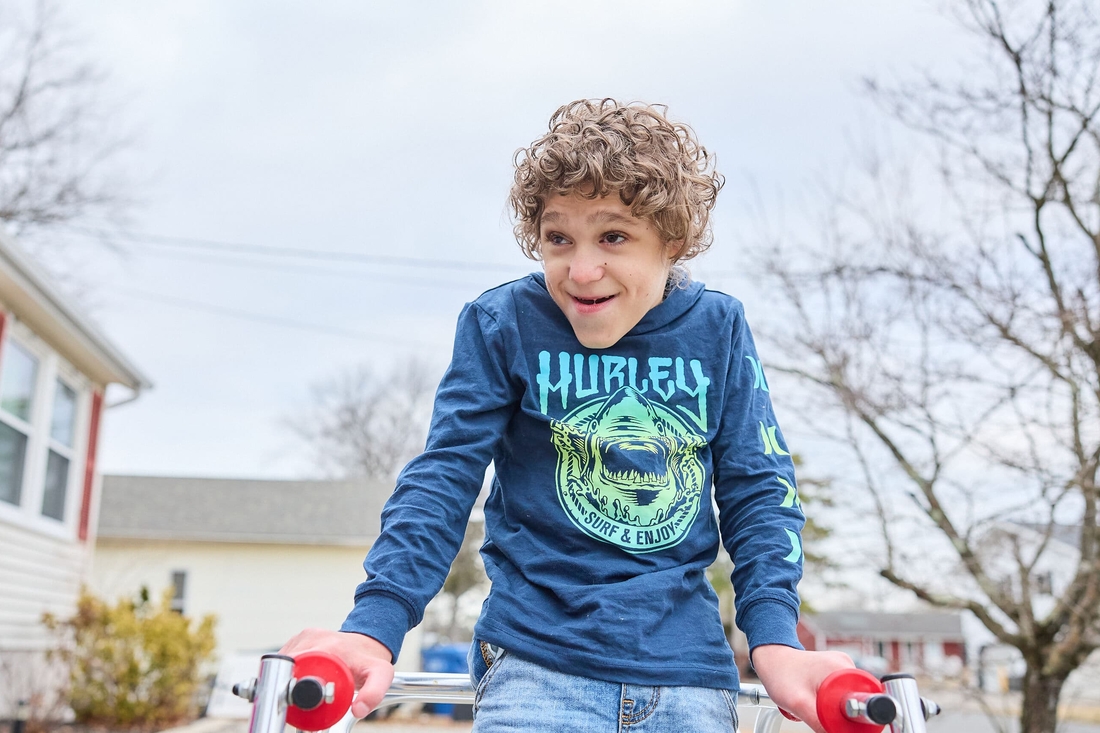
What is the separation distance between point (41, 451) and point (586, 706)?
1001cm

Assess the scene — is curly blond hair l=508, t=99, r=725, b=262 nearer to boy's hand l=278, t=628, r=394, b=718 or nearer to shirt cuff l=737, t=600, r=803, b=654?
shirt cuff l=737, t=600, r=803, b=654

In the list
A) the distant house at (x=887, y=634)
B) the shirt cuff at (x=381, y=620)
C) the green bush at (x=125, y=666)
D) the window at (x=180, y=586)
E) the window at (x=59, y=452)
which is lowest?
the distant house at (x=887, y=634)

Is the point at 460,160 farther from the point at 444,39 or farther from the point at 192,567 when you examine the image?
the point at 192,567

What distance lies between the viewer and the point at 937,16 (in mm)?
6371

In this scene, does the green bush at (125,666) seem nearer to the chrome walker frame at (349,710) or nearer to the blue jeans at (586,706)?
the chrome walker frame at (349,710)

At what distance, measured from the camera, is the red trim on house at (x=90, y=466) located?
1170 centimetres

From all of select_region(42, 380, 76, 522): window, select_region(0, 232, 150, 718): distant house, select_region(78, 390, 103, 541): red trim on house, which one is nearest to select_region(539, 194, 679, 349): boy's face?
select_region(0, 232, 150, 718): distant house

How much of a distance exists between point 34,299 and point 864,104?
7.16 meters

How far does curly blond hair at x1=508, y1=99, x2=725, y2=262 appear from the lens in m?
1.61

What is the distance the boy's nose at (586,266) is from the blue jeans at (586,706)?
0.60 meters

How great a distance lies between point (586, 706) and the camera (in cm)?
145

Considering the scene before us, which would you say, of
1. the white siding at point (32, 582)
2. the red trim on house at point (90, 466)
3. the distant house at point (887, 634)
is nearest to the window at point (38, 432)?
the white siding at point (32, 582)

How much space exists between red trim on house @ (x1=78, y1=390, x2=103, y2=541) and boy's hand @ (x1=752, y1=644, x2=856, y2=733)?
38.3 ft

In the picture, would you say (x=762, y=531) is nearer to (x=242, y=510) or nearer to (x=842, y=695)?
(x=842, y=695)
